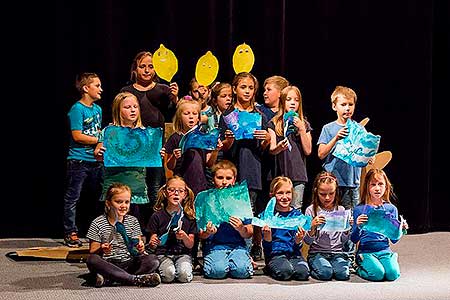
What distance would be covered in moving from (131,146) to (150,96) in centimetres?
49

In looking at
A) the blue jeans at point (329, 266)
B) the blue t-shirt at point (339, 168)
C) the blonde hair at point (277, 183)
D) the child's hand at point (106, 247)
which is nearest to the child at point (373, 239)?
the blue jeans at point (329, 266)

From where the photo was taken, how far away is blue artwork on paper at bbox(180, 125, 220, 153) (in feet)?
18.8

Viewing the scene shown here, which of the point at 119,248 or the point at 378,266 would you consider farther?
the point at 378,266

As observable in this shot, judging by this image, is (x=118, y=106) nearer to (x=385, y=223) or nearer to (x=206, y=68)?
(x=206, y=68)

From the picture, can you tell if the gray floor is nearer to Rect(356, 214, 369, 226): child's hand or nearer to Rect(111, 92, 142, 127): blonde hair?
Rect(356, 214, 369, 226): child's hand

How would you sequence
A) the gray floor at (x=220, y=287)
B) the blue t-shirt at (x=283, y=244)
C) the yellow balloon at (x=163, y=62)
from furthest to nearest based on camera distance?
the yellow balloon at (x=163, y=62) < the blue t-shirt at (x=283, y=244) < the gray floor at (x=220, y=287)

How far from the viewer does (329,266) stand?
552 cm

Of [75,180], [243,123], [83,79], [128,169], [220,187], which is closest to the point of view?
[220,187]

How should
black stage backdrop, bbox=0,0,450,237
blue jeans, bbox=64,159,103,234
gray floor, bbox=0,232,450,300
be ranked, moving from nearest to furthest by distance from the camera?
gray floor, bbox=0,232,450,300 < blue jeans, bbox=64,159,103,234 < black stage backdrop, bbox=0,0,450,237

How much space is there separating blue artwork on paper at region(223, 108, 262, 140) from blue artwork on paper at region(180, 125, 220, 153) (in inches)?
4.2

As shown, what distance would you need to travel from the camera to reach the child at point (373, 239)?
18.1ft

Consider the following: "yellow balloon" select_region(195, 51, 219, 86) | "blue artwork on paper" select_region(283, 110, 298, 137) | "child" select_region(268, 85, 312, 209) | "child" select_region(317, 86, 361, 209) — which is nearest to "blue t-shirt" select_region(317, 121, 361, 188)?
"child" select_region(317, 86, 361, 209)

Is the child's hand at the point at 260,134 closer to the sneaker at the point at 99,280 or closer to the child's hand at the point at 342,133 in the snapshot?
the child's hand at the point at 342,133

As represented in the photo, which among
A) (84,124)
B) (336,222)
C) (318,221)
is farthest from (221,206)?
(84,124)
